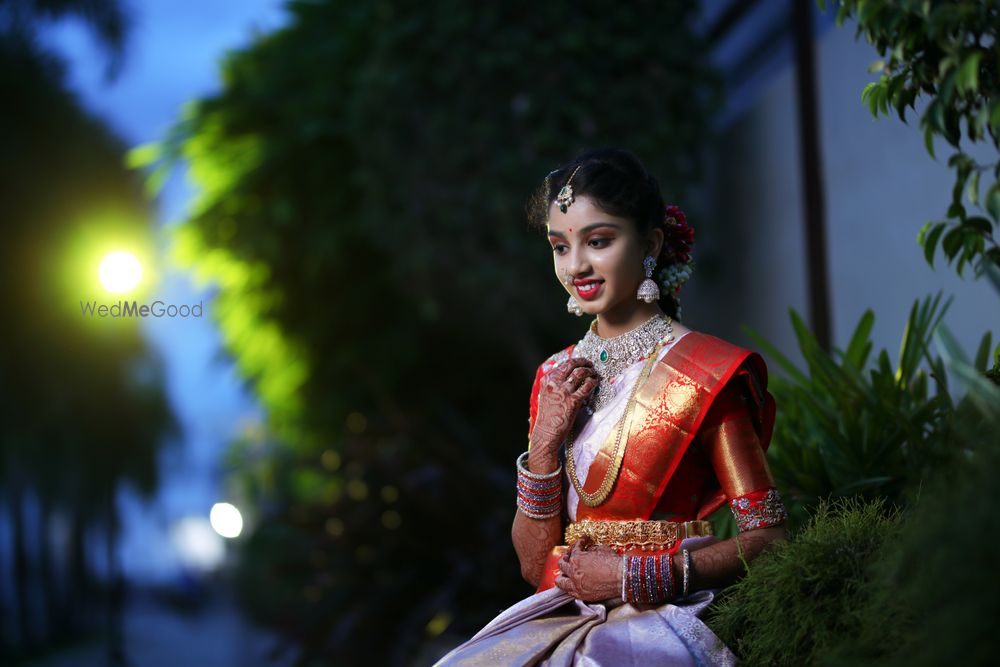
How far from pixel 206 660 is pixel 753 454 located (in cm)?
1364

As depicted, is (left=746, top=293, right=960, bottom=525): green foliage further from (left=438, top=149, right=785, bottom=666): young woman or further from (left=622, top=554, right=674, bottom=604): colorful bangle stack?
(left=622, top=554, right=674, bottom=604): colorful bangle stack

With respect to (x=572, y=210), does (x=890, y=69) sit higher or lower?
higher

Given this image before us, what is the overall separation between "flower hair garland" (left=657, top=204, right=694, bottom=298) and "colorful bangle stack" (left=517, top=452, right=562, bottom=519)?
0.57 meters

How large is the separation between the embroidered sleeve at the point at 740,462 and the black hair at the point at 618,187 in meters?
0.40

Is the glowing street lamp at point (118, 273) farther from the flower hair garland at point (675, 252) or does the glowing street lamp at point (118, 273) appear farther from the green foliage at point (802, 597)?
A: the green foliage at point (802, 597)

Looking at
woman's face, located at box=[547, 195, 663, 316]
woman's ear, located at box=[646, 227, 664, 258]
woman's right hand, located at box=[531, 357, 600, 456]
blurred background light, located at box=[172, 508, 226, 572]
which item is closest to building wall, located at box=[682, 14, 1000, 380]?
woman's ear, located at box=[646, 227, 664, 258]

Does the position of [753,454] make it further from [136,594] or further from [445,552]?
[136,594]

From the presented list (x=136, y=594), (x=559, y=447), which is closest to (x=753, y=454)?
(x=559, y=447)

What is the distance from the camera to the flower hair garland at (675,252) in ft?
9.09

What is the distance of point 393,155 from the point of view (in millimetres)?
7238

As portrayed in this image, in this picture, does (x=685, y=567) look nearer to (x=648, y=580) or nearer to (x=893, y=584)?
(x=648, y=580)

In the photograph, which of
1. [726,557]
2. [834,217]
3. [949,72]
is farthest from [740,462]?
[834,217]

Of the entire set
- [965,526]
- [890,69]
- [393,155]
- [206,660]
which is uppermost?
[393,155]

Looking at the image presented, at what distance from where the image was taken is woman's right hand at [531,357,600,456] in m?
2.65
